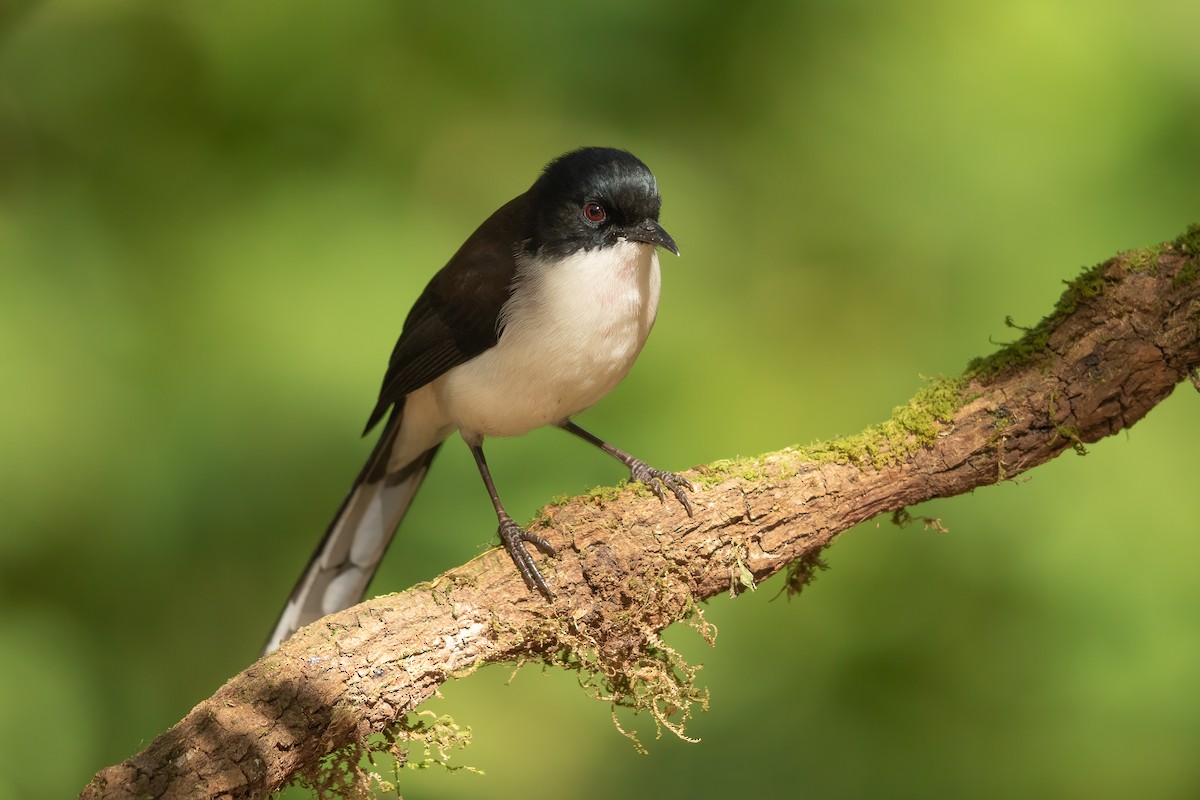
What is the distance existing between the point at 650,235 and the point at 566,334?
427 millimetres

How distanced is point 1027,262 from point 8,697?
5378 mm

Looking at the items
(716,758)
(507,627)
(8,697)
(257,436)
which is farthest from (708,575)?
(8,697)

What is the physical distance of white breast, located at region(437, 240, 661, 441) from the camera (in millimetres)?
3496

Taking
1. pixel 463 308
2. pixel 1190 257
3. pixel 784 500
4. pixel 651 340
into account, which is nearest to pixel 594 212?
pixel 463 308

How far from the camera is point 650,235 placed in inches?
139

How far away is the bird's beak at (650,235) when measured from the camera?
11.5 ft

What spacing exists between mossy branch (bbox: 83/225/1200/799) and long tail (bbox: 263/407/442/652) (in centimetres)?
126

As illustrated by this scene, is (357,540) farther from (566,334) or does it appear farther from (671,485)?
(671,485)

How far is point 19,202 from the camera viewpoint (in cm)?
571

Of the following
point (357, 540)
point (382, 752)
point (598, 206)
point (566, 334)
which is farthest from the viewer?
point (357, 540)

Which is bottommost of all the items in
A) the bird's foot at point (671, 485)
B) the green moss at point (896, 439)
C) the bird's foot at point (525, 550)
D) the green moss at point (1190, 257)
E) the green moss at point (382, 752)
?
the green moss at point (382, 752)

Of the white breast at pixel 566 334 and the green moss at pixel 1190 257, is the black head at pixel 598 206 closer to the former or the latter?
the white breast at pixel 566 334

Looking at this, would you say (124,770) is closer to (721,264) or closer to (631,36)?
(721,264)

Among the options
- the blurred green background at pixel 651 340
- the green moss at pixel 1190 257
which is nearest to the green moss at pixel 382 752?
the blurred green background at pixel 651 340
